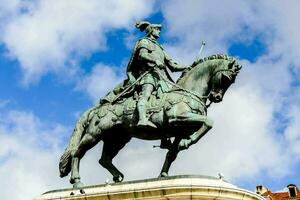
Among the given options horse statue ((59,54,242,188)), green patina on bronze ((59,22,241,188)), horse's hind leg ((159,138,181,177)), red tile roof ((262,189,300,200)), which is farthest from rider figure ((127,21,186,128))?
red tile roof ((262,189,300,200))

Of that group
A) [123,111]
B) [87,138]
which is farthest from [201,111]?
[87,138]

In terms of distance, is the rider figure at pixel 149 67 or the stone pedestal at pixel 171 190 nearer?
the stone pedestal at pixel 171 190

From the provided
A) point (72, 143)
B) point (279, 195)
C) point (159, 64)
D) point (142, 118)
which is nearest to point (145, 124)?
point (142, 118)

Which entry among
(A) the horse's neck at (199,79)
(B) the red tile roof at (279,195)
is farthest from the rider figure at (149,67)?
(B) the red tile roof at (279,195)

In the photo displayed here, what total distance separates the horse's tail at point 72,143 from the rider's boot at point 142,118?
6.48 ft

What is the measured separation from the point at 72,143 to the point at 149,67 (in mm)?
2973

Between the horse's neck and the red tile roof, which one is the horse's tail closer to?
the horse's neck

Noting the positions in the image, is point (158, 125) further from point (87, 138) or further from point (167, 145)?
point (87, 138)

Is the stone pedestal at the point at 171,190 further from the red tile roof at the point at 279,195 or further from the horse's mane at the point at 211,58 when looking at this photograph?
the red tile roof at the point at 279,195

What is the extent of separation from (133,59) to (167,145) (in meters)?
2.85

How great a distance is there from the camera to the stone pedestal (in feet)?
43.3

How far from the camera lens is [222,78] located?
15.6 m

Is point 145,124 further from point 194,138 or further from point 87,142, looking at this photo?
point 87,142

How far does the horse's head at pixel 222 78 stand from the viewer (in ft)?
51.3
